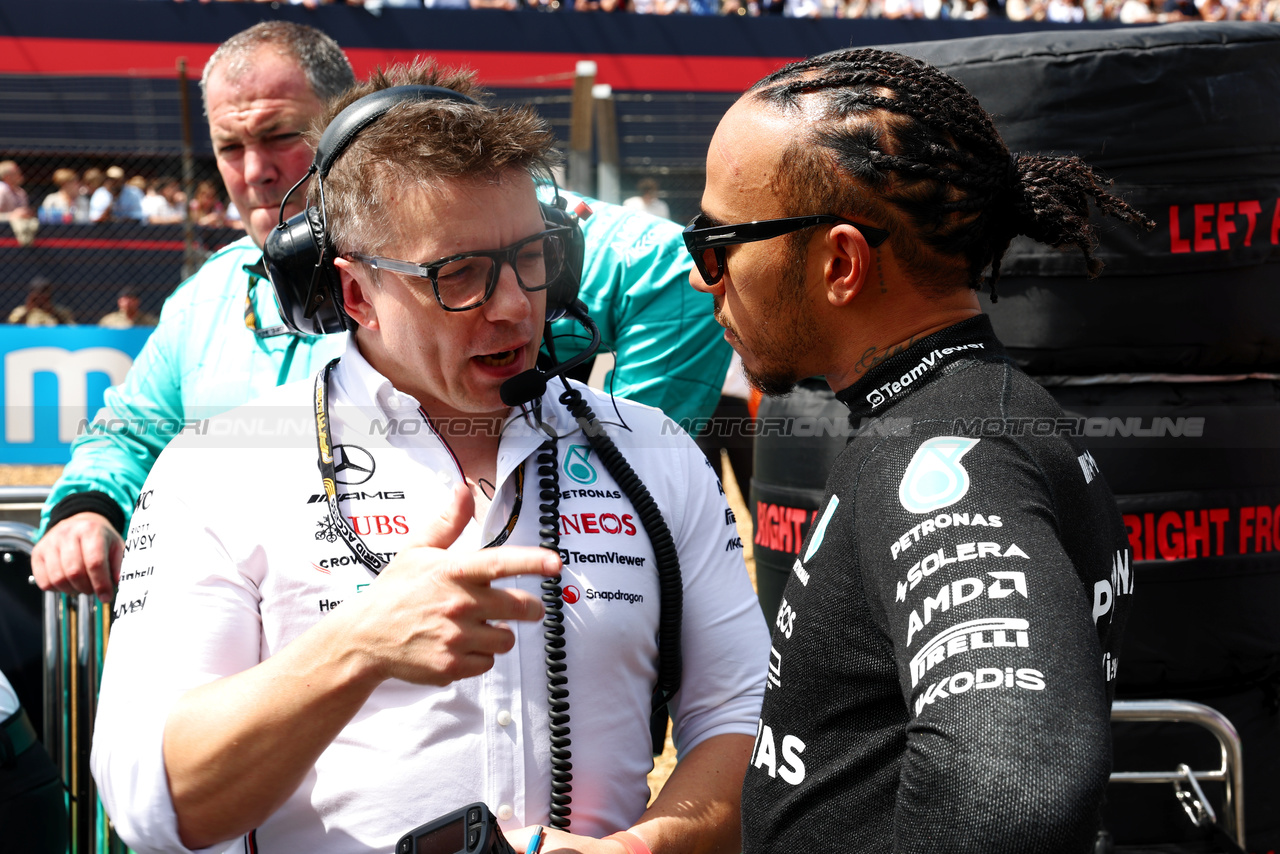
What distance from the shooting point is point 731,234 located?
169 centimetres

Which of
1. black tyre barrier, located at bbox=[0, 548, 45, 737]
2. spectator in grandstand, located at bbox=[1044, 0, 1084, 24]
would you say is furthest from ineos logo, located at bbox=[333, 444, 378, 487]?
spectator in grandstand, located at bbox=[1044, 0, 1084, 24]

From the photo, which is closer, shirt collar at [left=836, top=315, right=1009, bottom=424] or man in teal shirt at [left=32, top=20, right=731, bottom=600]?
shirt collar at [left=836, top=315, right=1009, bottom=424]

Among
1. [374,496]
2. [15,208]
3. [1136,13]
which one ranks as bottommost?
[374,496]

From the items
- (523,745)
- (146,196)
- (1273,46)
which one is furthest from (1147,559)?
(146,196)

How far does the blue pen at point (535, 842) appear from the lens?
1630 mm

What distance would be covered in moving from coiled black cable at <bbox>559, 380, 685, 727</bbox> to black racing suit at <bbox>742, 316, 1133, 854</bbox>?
376 mm

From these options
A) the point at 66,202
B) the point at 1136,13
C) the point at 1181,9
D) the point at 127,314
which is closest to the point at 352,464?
the point at 127,314

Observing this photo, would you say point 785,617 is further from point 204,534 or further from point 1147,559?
point 1147,559

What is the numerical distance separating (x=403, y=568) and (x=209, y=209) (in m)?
12.0

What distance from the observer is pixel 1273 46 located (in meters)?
2.75

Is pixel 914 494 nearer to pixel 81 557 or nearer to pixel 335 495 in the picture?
pixel 335 495

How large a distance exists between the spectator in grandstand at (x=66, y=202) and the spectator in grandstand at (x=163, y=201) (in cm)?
72

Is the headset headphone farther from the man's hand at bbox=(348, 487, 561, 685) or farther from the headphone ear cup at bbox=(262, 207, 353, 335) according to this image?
the man's hand at bbox=(348, 487, 561, 685)

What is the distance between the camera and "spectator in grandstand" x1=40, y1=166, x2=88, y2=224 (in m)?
12.5
